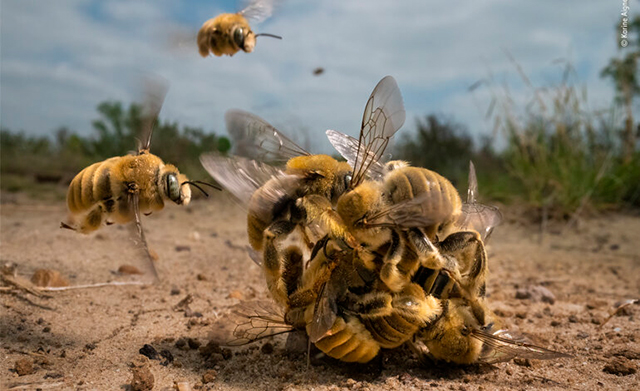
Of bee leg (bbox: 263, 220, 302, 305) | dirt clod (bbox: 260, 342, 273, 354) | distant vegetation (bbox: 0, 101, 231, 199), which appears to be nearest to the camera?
bee leg (bbox: 263, 220, 302, 305)

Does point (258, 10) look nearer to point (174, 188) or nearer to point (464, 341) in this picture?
point (174, 188)

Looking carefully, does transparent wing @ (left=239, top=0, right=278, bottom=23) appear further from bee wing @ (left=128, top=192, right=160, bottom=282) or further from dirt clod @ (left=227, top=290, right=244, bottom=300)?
dirt clod @ (left=227, top=290, right=244, bottom=300)

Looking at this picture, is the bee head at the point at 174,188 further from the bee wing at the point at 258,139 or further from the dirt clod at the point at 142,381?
the dirt clod at the point at 142,381

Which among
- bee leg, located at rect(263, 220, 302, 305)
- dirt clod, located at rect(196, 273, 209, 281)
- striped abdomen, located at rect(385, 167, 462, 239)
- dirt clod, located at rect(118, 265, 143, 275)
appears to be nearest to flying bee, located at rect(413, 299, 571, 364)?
striped abdomen, located at rect(385, 167, 462, 239)

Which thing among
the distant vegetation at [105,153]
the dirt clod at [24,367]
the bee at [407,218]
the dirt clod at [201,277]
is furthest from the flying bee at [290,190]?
the distant vegetation at [105,153]

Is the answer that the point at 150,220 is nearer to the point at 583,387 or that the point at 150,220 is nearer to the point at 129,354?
the point at 129,354

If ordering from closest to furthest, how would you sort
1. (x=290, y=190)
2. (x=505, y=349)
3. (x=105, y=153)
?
(x=505, y=349), (x=290, y=190), (x=105, y=153)

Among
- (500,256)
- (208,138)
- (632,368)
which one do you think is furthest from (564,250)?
(208,138)

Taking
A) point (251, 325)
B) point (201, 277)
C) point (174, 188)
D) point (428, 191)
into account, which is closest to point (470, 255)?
point (428, 191)
